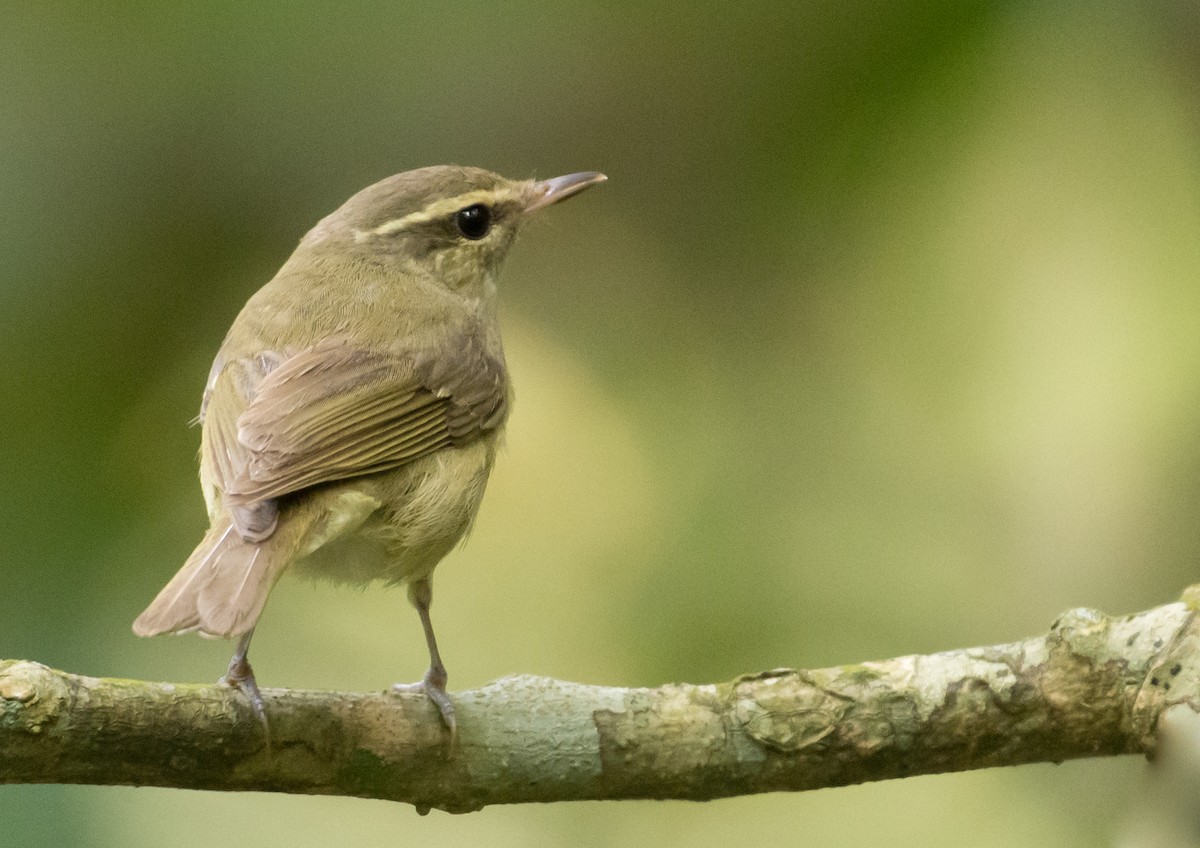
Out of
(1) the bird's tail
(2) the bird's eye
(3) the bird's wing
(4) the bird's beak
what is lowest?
(1) the bird's tail

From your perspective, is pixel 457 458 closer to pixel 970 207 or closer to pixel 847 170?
pixel 847 170

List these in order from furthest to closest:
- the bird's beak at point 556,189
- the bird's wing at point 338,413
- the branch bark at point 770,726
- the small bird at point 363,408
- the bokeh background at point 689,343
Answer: the bird's beak at point 556,189
the bokeh background at point 689,343
the bird's wing at point 338,413
the small bird at point 363,408
the branch bark at point 770,726

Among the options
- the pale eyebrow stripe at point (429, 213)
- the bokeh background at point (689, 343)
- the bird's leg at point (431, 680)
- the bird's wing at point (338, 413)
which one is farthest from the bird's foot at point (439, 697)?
the pale eyebrow stripe at point (429, 213)

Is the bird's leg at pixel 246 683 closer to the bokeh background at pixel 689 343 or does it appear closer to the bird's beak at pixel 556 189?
the bokeh background at pixel 689 343

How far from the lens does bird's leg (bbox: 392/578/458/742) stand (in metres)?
3.13

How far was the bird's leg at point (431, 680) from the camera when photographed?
3.13 meters

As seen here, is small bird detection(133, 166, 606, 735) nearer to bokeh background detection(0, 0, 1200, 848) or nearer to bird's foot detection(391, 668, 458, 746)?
bird's foot detection(391, 668, 458, 746)

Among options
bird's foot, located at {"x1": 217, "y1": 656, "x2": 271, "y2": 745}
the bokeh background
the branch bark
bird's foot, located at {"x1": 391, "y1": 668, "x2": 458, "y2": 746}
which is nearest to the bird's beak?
the bokeh background

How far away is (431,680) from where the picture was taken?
3.41 metres

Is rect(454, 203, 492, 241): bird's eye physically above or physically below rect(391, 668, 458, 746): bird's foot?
above

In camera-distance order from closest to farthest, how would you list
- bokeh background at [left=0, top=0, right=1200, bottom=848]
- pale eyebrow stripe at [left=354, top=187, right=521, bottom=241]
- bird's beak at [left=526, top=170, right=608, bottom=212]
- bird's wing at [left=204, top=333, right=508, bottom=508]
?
bird's wing at [left=204, top=333, right=508, bottom=508] < bokeh background at [left=0, top=0, right=1200, bottom=848] < pale eyebrow stripe at [left=354, top=187, right=521, bottom=241] < bird's beak at [left=526, top=170, right=608, bottom=212]

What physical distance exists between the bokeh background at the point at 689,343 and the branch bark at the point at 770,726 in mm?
1024

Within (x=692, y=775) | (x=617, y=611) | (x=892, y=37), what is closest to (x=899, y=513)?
(x=617, y=611)

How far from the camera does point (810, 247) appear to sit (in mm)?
5387
